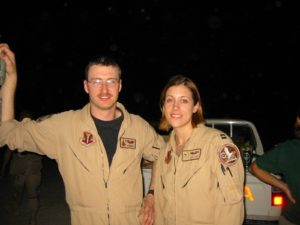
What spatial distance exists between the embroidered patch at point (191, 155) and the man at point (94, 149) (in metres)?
0.55

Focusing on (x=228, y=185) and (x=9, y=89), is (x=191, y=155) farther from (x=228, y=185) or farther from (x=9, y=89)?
(x=9, y=89)

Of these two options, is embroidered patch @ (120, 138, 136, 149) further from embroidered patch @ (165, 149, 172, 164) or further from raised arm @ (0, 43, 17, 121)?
raised arm @ (0, 43, 17, 121)

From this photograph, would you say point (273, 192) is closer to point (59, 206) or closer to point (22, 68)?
point (59, 206)

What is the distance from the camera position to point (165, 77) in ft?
265

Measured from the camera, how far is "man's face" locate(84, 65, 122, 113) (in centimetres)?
304

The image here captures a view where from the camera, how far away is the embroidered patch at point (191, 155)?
267 centimetres

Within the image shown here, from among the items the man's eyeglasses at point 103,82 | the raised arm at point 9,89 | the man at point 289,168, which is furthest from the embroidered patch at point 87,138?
the man at point 289,168

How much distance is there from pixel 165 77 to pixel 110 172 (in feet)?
257

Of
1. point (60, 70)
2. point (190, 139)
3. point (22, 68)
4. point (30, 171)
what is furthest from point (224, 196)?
point (60, 70)

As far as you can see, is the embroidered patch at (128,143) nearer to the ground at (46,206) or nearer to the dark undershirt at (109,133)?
the dark undershirt at (109,133)

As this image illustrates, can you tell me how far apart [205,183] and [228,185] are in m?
0.18

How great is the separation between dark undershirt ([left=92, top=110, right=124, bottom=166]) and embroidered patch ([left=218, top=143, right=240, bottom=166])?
0.96 metres

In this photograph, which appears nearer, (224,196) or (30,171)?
(224,196)

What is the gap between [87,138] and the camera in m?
2.99
